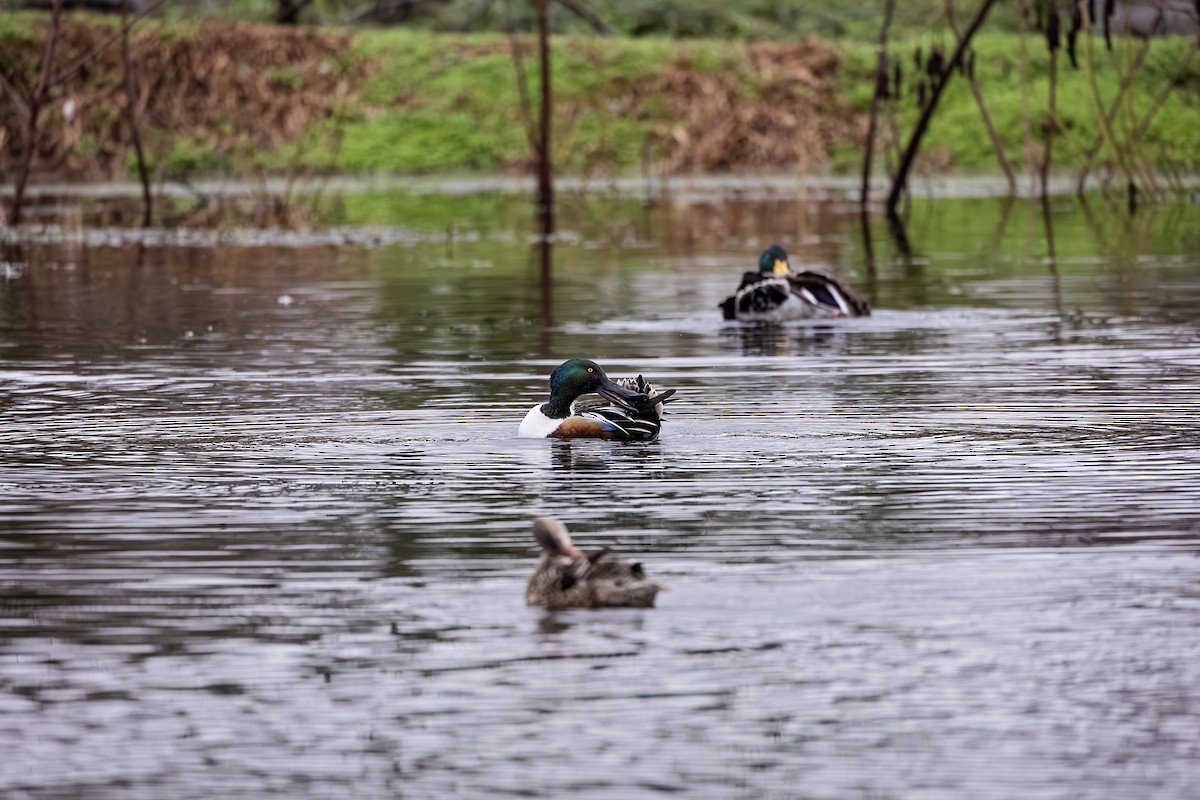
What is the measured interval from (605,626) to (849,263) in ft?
58.9

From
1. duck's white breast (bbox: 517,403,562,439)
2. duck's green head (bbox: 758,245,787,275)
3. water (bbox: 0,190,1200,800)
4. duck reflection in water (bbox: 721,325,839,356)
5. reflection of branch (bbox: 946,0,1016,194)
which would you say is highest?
reflection of branch (bbox: 946,0,1016,194)

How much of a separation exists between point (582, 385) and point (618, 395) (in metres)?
0.22

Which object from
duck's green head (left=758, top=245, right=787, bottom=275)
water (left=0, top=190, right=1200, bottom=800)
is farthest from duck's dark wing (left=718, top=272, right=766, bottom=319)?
water (left=0, top=190, right=1200, bottom=800)

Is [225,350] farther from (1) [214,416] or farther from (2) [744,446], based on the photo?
(2) [744,446]

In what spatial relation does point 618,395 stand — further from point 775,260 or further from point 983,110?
point 983,110

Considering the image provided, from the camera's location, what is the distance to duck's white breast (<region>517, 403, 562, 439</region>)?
44.0 ft

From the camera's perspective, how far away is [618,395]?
13.5 meters

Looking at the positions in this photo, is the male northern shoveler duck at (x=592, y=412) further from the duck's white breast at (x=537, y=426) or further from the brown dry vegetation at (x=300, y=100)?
the brown dry vegetation at (x=300, y=100)

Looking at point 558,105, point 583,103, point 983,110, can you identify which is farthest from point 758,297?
point 583,103

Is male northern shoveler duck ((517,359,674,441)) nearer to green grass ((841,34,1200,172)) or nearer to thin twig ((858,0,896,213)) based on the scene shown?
thin twig ((858,0,896,213))

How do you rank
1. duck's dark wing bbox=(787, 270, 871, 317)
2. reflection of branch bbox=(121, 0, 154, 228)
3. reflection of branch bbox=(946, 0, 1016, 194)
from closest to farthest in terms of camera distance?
duck's dark wing bbox=(787, 270, 871, 317) < reflection of branch bbox=(946, 0, 1016, 194) < reflection of branch bbox=(121, 0, 154, 228)

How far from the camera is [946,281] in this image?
2397 centimetres

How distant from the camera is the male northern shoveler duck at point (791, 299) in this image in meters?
20.3

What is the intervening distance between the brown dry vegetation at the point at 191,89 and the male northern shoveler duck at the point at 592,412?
2899cm
